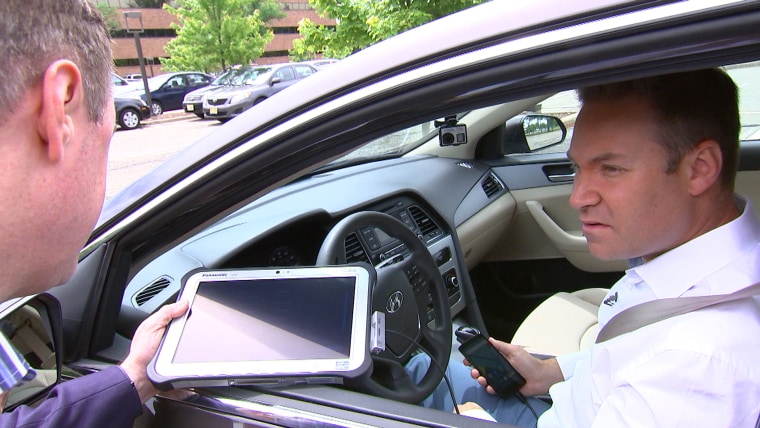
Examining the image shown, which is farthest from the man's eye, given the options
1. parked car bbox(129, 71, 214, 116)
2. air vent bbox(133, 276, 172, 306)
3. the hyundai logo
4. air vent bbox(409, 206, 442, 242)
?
parked car bbox(129, 71, 214, 116)

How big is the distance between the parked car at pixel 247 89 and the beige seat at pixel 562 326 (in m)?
13.2

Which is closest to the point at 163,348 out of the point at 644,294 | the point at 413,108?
the point at 413,108

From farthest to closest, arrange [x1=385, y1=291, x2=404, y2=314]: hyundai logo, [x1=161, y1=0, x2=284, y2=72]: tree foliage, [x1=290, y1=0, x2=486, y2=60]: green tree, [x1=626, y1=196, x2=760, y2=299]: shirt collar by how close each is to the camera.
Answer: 1. [x1=161, y1=0, x2=284, y2=72]: tree foliage
2. [x1=290, y1=0, x2=486, y2=60]: green tree
3. [x1=385, y1=291, x2=404, y2=314]: hyundai logo
4. [x1=626, y1=196, x2=760, y2=299]: shirt collar

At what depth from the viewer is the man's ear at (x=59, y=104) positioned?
0.94 metres

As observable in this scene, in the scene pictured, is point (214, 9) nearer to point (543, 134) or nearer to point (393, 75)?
point (543, 134)

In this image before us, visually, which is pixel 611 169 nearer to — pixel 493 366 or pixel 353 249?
pixel 493 366

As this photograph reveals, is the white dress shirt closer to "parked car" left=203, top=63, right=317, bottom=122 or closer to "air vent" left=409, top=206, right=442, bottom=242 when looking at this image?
"air vent" left=409, top=206, right=442, bottom=242

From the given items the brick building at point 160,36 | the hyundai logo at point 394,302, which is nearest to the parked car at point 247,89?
the hyundai logo at point 394,302

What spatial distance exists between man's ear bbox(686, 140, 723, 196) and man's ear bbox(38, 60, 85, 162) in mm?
1250

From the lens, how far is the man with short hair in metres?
0.91

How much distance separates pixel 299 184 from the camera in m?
2.73

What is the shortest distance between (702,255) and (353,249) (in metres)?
1.23

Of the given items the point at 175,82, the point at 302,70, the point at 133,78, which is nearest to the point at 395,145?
the point at 302,70

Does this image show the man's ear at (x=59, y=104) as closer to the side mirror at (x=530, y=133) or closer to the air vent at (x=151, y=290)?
the air vent at (x=151, y=290)
